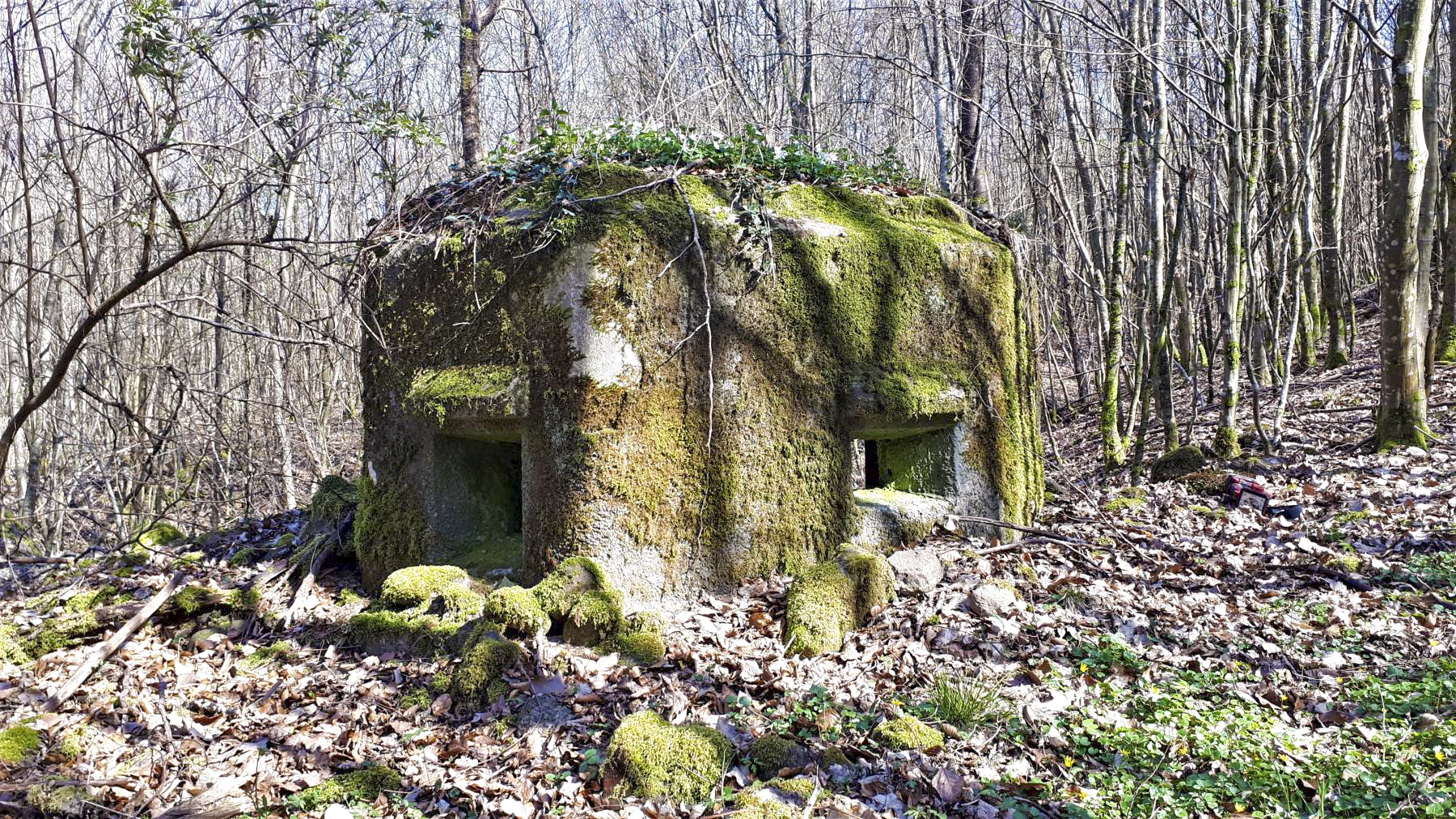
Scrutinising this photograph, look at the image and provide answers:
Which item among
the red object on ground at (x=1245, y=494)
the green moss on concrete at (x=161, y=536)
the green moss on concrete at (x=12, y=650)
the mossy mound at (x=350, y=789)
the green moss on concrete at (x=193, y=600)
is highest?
the red object on ground at (x=1245, y=494)

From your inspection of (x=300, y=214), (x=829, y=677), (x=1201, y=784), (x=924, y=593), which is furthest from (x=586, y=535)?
(x=300, y=214)

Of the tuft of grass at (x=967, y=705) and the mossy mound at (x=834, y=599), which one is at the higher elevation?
the mossy mound at (x=834, y=599)

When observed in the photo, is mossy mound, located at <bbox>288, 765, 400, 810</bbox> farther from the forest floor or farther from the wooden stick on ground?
the wooden stick on ground

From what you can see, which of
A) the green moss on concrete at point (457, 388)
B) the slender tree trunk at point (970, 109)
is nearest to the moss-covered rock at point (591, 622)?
the green moss on concrete at point (457, 388)

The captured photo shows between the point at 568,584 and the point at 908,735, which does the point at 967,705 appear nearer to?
the point at 908,735

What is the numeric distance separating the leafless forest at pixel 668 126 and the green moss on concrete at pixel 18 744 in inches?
52.1

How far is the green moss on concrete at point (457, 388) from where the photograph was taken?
4691 mm

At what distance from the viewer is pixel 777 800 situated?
2994 mm

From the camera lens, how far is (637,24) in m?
16.7

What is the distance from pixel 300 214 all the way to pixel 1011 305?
37.6ft

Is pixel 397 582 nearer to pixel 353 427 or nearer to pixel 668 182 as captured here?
pixel 668 182

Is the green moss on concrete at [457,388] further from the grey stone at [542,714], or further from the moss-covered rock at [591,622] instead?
the grey stone at [542,714]

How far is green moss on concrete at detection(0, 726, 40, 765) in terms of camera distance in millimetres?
3307

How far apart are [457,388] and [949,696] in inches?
125
